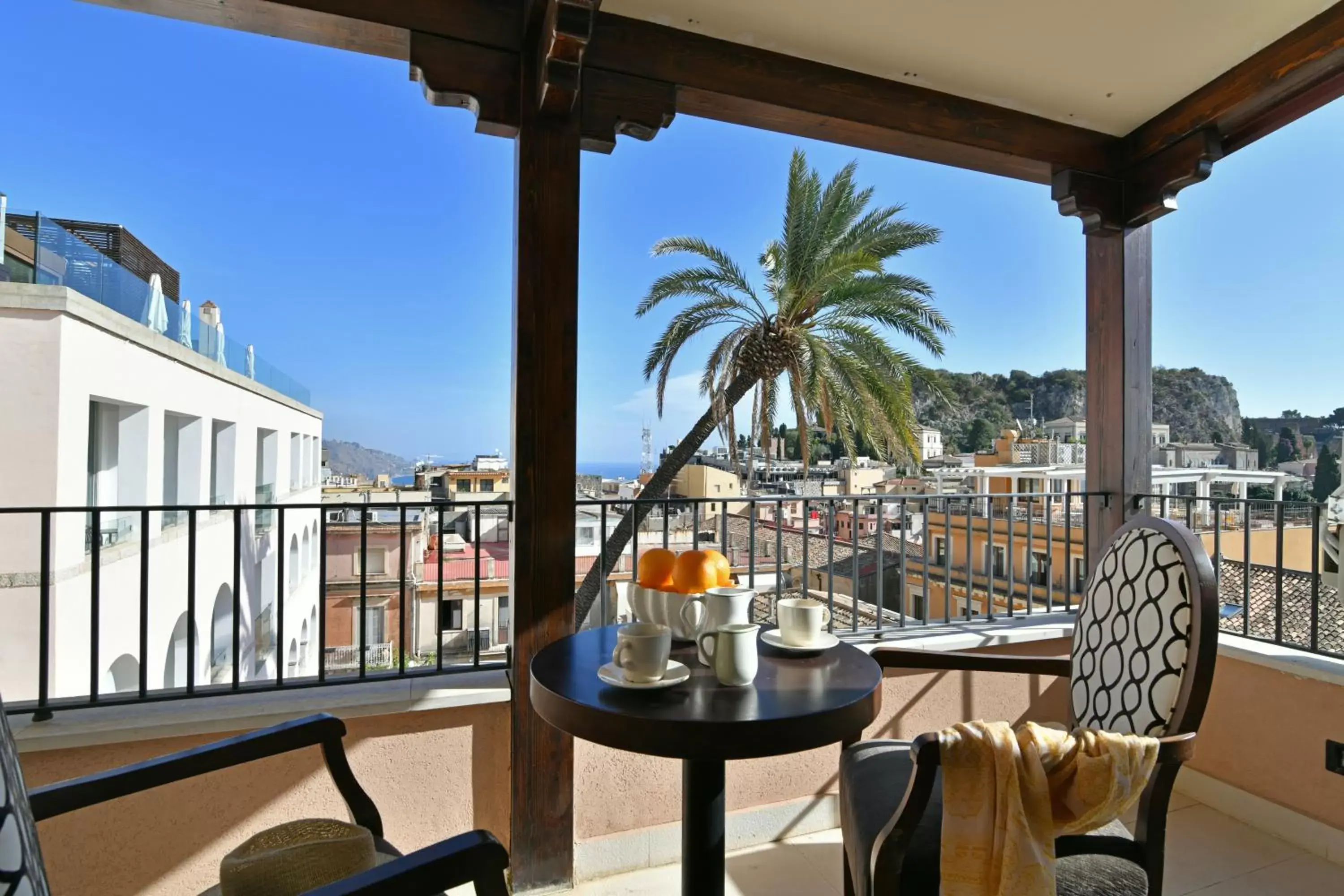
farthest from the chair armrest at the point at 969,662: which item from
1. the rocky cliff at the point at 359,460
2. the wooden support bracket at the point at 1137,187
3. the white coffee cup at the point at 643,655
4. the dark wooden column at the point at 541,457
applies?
the rocky cliff at the point at 359,460

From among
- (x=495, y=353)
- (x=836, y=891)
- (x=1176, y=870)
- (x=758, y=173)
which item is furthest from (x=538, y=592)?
(x=758, y=173)

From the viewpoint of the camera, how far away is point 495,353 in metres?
2.46

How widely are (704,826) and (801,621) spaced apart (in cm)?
42

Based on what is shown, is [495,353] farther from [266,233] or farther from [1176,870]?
[266,233]

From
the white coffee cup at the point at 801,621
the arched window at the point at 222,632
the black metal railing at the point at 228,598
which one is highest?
the white coffee cup at the point at 801,621

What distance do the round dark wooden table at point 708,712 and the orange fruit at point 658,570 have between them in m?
0.13

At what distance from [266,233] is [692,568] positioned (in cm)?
3861

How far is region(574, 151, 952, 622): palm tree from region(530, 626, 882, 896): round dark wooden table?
15.2ft

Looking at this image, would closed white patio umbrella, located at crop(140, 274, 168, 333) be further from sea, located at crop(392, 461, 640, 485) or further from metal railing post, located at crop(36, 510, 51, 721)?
metal railing post, located at crop(36, 510, 51, 721)

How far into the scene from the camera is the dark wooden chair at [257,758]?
62 cm

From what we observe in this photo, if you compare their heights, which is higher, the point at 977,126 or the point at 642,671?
the point at 977,126

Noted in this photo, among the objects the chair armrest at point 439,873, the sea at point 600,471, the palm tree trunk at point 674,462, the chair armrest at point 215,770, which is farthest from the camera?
the palm tree trunk at point 674,462

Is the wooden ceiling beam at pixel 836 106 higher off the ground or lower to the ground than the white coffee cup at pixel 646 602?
higher

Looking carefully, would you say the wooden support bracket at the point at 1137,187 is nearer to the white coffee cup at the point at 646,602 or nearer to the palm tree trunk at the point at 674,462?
the white coffee cup at the point at 646,602
